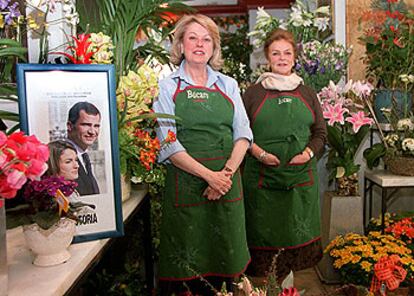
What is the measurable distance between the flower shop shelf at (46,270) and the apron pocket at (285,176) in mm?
1447

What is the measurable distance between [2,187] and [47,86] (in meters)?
0.49

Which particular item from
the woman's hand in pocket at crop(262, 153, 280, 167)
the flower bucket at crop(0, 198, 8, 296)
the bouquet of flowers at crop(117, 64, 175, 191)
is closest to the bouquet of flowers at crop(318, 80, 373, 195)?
the woman's hand in pocket at crop(262, 153, 280, 167)

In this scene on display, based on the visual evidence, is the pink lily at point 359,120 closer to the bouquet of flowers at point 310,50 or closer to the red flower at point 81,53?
the bouquet of flowers at point 310,50

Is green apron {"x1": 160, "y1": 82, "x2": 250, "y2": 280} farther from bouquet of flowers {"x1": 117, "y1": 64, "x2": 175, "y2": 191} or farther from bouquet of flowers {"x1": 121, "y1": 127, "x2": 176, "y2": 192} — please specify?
bouquet of flowers {"x1": 117, "y1": 64, "x2": 175, "y2": 191}

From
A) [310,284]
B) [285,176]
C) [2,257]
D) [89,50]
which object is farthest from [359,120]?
[2,257]

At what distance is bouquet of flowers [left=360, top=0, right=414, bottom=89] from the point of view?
3.02 metres

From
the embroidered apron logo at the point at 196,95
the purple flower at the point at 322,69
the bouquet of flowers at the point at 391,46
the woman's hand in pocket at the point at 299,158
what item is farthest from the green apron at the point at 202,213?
the bouquet of flowers at the point at 391,46

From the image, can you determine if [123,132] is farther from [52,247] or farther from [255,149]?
[255,149]

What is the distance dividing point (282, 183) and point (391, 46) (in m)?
1.23

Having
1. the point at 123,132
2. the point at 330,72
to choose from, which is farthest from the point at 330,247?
the point at 123,132

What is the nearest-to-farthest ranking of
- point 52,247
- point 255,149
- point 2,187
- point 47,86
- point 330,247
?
point 2,187, point 52,247, point 47,86, point 255,149, point 330,247

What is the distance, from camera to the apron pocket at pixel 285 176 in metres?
2.63

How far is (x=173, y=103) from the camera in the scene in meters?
2.06

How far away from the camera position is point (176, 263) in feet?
7.04
